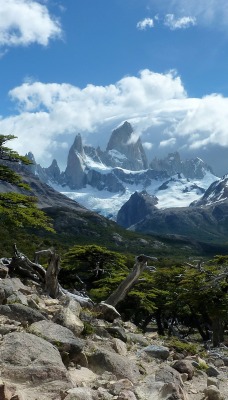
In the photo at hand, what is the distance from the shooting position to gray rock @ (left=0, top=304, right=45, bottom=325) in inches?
564

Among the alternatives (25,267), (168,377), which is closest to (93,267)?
(25,267)

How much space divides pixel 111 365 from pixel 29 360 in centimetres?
312

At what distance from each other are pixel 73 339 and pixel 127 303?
106ft

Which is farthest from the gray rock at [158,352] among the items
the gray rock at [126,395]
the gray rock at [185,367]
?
the gray rock at [126,395]

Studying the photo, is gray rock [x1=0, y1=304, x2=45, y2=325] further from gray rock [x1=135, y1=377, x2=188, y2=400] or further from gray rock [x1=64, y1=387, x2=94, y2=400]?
gray rock [x1=64, y1=387, x2=94, y2=400]

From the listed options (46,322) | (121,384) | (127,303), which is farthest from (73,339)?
(127,303)

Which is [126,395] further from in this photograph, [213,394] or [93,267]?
[93,267]

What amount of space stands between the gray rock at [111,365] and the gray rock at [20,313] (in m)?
2.43

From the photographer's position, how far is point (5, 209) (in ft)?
86.1

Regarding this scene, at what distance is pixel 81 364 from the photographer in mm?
12820

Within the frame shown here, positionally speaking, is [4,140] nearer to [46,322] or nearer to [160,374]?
[46,322]

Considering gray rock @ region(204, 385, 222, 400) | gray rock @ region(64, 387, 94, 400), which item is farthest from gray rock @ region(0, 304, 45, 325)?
gray rock @ region(204, 385, 222, 400)

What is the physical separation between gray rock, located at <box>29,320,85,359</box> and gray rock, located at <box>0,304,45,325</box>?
614 mm

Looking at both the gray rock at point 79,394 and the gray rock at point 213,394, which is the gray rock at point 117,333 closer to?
the gray rock at point 213,394
